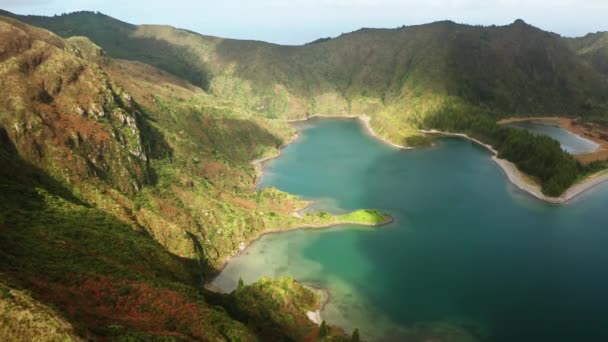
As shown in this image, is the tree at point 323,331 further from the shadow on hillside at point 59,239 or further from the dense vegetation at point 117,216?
the shadow on hillside at point 59,239

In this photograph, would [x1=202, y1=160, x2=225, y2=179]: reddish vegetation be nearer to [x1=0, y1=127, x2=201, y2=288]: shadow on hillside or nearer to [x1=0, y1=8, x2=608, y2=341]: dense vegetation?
[x1=0, y1=8, x2=608, y2=341]: dense vegetation

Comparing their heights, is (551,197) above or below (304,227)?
above

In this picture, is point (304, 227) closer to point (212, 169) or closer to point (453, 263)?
point (212, 169)

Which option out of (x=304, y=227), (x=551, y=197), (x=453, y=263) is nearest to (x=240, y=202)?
(x=304, y=227)

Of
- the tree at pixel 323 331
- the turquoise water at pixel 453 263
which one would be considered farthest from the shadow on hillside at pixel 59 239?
the tree at pixel 323 331

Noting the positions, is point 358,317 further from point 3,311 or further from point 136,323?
point 3,311

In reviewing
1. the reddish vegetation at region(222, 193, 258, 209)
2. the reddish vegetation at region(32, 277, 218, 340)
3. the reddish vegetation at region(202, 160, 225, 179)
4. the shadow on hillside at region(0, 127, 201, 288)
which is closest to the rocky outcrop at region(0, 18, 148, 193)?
the shadow on hillside at region(0, 127, 201, 288)

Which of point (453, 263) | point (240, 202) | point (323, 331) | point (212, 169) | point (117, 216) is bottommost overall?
point (323, 331)
